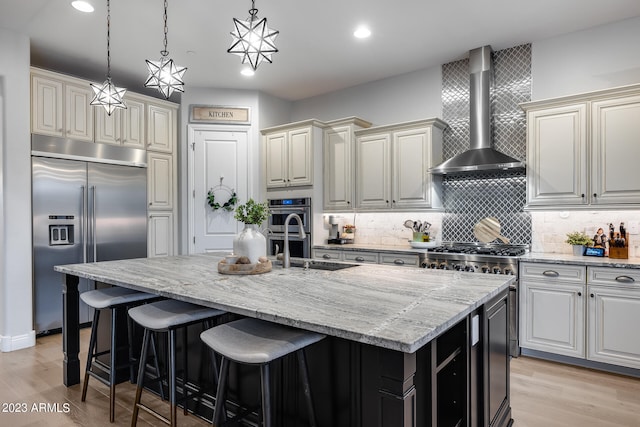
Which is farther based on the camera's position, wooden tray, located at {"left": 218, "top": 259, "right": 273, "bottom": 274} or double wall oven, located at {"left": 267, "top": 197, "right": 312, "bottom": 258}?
double wall oven, located at {"left": 267, "top": 197, "right": 312, "bottom": 258}

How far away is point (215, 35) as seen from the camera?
3.78 meters

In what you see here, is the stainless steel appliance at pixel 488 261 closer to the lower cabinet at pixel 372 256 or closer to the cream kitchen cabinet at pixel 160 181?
the lower cabinet at pixel 372 256

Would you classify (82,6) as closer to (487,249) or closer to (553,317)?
(487,249)

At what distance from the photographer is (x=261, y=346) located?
60.3 inches

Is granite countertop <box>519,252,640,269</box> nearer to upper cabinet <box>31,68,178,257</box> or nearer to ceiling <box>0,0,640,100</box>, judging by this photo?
ceiling <box>0,0,640,100</box>

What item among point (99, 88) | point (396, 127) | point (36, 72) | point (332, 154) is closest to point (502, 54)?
point (396, 127)

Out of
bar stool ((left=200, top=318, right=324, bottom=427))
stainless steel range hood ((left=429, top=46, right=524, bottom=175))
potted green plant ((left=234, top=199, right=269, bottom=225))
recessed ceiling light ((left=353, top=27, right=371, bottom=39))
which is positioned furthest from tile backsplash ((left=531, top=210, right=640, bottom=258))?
bar stool ((left=200, top=318, right=324, bottom=427))

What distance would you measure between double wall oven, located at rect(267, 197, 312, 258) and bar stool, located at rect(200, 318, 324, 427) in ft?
9.71

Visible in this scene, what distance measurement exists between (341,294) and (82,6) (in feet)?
10.7

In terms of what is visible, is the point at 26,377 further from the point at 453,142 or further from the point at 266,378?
the point at 453,142

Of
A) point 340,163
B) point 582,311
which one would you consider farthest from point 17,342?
point 582,311

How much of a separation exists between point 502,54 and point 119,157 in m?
4.44

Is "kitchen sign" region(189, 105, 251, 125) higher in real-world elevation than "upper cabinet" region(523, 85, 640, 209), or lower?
higher

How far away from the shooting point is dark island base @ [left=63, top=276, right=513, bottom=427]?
4.32ft
